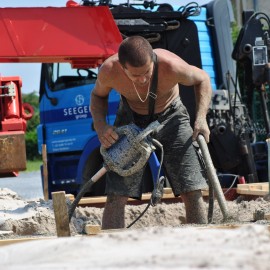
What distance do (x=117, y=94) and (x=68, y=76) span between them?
0.84 m

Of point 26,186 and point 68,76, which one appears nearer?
point 68,76

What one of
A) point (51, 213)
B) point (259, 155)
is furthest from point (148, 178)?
point (51, 213)

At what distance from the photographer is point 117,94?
10750 mm

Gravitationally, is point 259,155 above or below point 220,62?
below

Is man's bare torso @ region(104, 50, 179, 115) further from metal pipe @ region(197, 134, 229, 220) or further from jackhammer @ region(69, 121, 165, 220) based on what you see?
metal pipe @ region(197, 134, 229, 220)

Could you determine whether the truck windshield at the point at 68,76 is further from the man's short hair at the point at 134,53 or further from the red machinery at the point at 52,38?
the man's short hair at the point at 134,53

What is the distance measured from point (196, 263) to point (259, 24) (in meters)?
8.82

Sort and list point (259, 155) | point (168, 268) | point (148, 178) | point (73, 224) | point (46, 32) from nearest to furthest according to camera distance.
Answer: point (168, 268) → point (46, 32) → point (73, 224) → point (148, 178) → point (259, 155)

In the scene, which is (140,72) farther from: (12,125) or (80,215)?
(80,215)

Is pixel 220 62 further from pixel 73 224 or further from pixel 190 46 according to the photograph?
pixel 73 224

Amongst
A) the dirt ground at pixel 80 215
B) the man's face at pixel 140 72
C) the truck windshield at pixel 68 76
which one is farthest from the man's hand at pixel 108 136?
the truck windshield at pixel 68 76

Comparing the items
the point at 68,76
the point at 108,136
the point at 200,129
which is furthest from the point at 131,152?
the point at 68,76

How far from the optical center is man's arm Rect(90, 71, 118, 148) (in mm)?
6947

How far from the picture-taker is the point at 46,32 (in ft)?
25.0
